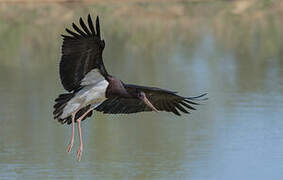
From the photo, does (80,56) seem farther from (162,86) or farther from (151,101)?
(162,86)

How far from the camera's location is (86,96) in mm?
8445

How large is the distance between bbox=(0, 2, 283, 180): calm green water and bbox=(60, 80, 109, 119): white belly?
645 mm

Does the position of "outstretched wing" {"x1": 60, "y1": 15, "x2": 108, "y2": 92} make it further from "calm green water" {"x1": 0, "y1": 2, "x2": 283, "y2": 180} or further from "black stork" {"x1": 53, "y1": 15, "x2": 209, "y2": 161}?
"calm green water" {"x1": 0, "y1": 2, "x2": 283, "y2": 180}

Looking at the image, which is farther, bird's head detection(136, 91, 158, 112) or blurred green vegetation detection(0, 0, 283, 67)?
blurred green vegetation detection(0, 0, 283, 67)

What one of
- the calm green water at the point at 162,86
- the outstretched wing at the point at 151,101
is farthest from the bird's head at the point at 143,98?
the calm green water at the point at 162,86

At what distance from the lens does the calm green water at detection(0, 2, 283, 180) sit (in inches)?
359

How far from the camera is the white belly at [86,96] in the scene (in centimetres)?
841

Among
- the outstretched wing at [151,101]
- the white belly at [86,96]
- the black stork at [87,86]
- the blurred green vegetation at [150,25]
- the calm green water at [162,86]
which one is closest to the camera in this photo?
the black stork at [87,86]

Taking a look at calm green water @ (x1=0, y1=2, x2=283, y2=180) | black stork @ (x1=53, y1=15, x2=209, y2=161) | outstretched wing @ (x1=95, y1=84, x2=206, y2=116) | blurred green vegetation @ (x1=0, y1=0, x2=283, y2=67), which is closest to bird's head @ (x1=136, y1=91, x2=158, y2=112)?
black stork @ (x1=53, y1=15, x2=209, y2=161)

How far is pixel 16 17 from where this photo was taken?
23.0 m

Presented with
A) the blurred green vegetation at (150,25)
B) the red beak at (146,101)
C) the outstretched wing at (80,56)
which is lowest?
the red beak at (146,101)

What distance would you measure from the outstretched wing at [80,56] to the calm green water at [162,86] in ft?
3.00

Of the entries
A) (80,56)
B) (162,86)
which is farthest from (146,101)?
(162,86)

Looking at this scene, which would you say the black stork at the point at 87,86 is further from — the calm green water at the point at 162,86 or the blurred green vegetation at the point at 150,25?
the blurred green vegetation at the point at 150,25
